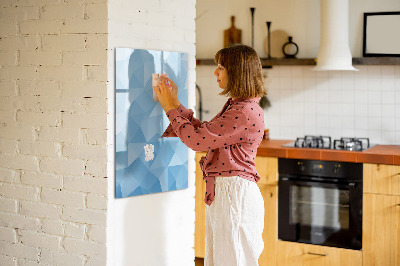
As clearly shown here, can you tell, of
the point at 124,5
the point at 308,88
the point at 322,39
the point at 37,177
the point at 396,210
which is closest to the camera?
the point at 124,5

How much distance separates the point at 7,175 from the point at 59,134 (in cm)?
44

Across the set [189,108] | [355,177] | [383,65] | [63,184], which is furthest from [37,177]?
[383,65]

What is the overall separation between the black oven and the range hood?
0.77 metres

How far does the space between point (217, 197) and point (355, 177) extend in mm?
1523

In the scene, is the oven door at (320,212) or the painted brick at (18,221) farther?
the oven door at (320,212)

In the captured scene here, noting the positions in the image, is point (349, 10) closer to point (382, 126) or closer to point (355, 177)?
point (382, 126)

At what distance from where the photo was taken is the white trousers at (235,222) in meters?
2.71

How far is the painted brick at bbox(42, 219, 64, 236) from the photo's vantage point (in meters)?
2.87

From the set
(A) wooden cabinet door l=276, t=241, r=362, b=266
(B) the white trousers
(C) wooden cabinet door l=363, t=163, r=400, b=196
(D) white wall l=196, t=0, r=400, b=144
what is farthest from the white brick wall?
(D) white wall l=196, t=0, r=400, b=144

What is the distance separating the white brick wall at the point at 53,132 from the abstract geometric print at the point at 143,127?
0.09 metres

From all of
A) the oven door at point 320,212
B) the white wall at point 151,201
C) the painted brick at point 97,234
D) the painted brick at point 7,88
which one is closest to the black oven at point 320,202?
the oven door at point 320,212

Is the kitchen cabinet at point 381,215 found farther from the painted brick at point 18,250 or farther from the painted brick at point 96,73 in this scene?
the painted brick at point 18,250

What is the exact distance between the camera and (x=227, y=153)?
8.93ft

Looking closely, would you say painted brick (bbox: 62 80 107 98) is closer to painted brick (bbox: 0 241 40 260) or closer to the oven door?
painted brick (bbox: 0 241 40 260)
